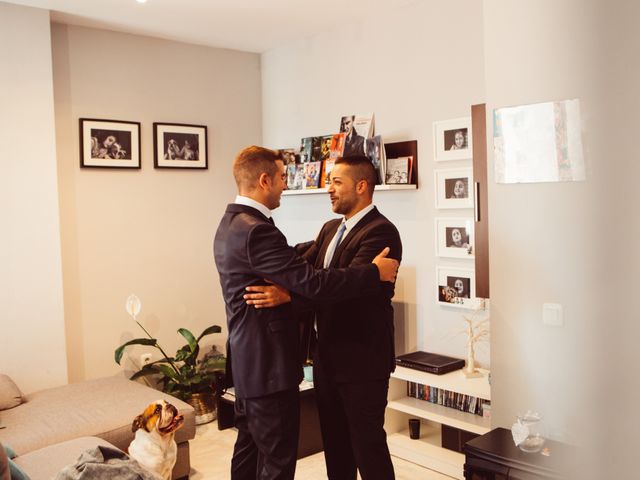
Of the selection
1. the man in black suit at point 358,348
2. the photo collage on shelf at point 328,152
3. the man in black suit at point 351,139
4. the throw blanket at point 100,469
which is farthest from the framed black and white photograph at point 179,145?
the throw blanket at point 100,469

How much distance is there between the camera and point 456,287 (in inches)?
128

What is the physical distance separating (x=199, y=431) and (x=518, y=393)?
88.7 inches

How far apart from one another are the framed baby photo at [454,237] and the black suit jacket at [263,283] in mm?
1304

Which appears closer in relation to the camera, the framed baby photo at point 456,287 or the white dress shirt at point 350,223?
the white dress shirt at point 350,223

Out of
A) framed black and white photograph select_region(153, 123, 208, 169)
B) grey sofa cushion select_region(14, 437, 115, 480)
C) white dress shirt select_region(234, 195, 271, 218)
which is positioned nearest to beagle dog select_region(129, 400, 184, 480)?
grey sofa cushion select_region(14, 437, 115, 480)

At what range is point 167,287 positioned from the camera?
13.6ft

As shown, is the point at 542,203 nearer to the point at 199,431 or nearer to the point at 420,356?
the point at 420,356

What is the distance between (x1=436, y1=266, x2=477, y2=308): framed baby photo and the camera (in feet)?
10.4

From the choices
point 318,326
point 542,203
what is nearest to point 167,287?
point 318,326

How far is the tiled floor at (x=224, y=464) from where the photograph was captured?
3.02m

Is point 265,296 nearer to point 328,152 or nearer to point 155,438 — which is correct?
point 155,438

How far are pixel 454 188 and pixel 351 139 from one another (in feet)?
2.56

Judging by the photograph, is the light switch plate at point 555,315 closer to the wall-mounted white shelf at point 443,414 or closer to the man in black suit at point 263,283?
Result: the man in black suit at point 263,283

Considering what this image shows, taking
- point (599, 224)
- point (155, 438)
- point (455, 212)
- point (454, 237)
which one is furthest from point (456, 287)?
point (599, 224)
